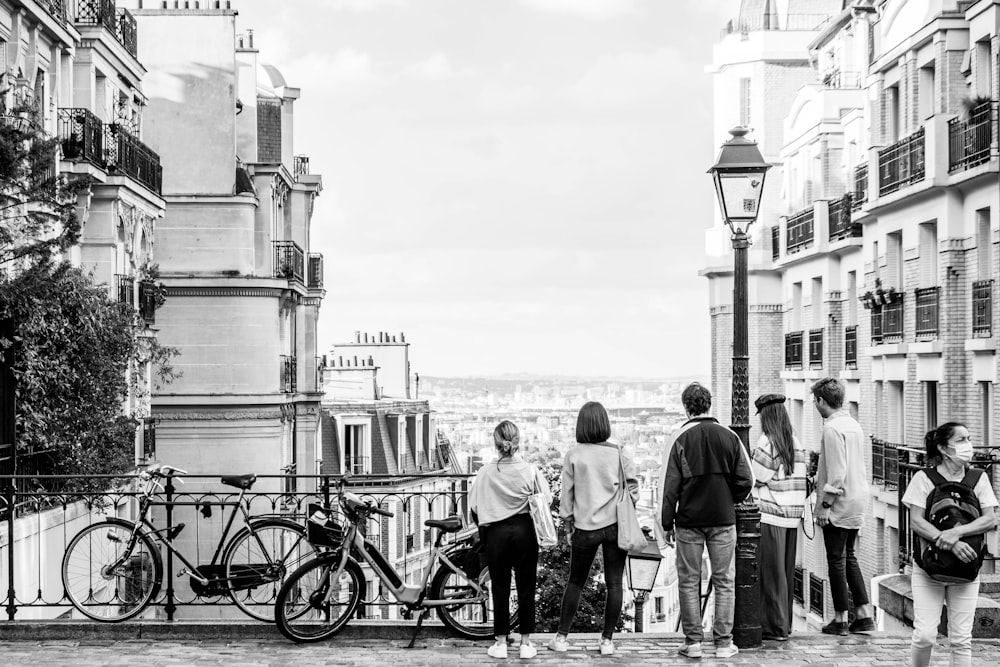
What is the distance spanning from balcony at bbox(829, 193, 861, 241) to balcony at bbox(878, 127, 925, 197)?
3875 mm

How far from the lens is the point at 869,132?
115 feet

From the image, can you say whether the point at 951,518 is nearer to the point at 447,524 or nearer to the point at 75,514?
the point at 447,524

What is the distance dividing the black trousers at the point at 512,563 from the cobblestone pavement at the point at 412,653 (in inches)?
14.3

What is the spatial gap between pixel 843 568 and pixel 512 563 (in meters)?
3.04

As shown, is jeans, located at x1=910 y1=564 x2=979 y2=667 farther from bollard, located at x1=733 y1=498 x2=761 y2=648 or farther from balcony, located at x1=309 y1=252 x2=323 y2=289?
balcony, located at x1=309 y1=252 x2=323 y2=289

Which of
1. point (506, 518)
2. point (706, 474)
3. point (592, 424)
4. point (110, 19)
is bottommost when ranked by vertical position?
point (506, 518)

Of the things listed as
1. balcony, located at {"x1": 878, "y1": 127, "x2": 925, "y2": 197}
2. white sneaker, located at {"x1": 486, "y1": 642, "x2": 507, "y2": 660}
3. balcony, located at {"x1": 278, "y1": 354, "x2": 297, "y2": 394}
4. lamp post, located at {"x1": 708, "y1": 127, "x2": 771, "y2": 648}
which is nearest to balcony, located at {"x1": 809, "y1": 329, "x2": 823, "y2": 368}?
balcony, located at {"x1": 878, "y1": 127, "x2": 925, "y2": 197}

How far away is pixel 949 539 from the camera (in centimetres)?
975

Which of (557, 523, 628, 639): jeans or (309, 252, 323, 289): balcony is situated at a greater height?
(309, 252, 323, 289): balcony

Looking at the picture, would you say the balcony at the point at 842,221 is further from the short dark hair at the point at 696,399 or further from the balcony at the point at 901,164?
the short dark hair at the point at 696,399

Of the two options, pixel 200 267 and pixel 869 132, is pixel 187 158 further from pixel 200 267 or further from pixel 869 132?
pixel 869 132

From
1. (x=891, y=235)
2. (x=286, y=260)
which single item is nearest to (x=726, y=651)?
(x=891, y=235)

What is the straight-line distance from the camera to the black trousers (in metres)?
11.6

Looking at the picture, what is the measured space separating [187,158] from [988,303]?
20460mm
